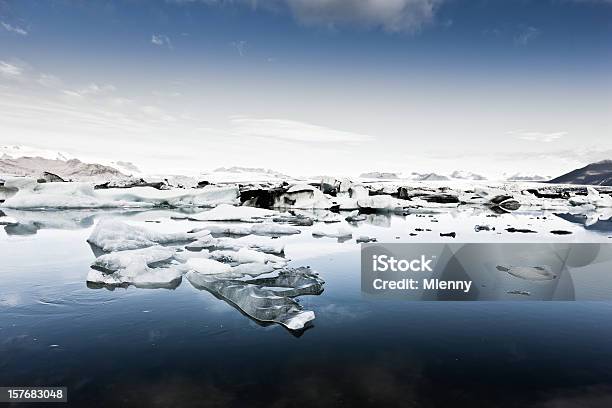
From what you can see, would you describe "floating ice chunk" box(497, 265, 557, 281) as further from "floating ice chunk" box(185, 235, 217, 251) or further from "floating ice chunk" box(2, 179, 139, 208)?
"floating ice chunk" box(2, 179, 139, 208)

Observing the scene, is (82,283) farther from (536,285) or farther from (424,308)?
(536,285)

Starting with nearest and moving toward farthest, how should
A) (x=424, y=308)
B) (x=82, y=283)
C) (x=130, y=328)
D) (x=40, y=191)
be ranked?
(x=130, y=328), (x=424, y=308), (x=82, y=283), (x=40, y=191)

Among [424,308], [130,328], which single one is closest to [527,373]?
[424,308]

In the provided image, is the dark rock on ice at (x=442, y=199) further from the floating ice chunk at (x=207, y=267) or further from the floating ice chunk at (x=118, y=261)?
the floating ice chunk at (x=118, y=261)

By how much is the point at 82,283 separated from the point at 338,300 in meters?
3.23

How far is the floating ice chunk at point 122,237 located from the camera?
279 inches

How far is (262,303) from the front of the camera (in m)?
4.00

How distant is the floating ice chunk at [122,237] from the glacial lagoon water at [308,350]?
1.81 metres

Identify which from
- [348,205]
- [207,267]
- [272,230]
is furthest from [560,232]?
[207,267]

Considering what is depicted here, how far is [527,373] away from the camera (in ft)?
9.71

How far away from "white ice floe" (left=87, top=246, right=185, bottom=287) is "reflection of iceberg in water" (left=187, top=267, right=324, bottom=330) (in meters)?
0.30

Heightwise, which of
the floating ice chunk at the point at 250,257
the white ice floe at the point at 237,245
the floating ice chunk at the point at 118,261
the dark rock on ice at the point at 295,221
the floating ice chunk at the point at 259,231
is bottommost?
the dark rock on ice at the point at 295,221

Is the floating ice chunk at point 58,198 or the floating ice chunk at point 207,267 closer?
the floating ice chunk at point 207,267

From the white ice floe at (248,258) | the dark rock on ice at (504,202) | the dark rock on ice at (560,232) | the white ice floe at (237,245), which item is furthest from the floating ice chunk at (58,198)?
the dark rock on ice at (504,202)
